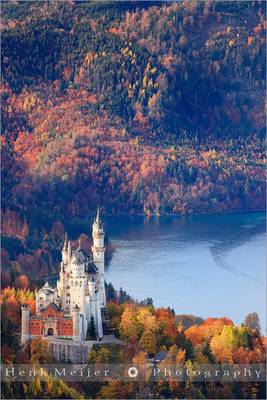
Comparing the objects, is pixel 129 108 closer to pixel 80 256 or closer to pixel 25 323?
pixel 80 256

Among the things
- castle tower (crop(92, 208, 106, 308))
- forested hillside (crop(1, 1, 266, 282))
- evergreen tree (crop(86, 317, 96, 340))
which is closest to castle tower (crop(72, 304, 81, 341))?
evergreen tree (crop(86, 317, 96, 340))

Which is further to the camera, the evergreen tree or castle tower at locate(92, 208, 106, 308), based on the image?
castle tower at locate(92, 208, 106, 308)

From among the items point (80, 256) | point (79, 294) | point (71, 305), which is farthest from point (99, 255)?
point (71, 305)

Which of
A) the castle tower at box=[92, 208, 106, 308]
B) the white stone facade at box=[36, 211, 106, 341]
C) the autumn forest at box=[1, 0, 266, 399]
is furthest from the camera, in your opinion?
the autumn forest at box=[1, 0, 266, 399]

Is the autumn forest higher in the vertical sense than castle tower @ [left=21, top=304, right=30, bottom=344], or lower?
higher

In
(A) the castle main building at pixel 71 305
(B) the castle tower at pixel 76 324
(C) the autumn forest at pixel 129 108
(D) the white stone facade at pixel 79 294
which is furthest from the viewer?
(C) the autumn forest at pixel 129 108

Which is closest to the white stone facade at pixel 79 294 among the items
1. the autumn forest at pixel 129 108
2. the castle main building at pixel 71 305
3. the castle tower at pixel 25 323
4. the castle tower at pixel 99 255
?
the castle main building at pixel 71 305

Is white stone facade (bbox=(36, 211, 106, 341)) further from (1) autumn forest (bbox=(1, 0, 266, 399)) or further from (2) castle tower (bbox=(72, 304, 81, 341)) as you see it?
(1) autumn forest (bbox=(1, 0, 266, 399))

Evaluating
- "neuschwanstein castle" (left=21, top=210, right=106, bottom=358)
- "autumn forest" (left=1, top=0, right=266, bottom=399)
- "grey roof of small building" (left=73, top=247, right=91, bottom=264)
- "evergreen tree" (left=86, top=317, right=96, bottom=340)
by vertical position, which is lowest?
"evergreen tree" (left=86, top=317, right=96, bottom=340)

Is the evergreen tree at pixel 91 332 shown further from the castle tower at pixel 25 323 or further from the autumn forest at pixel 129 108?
the autumn forest at pixel 129 108
